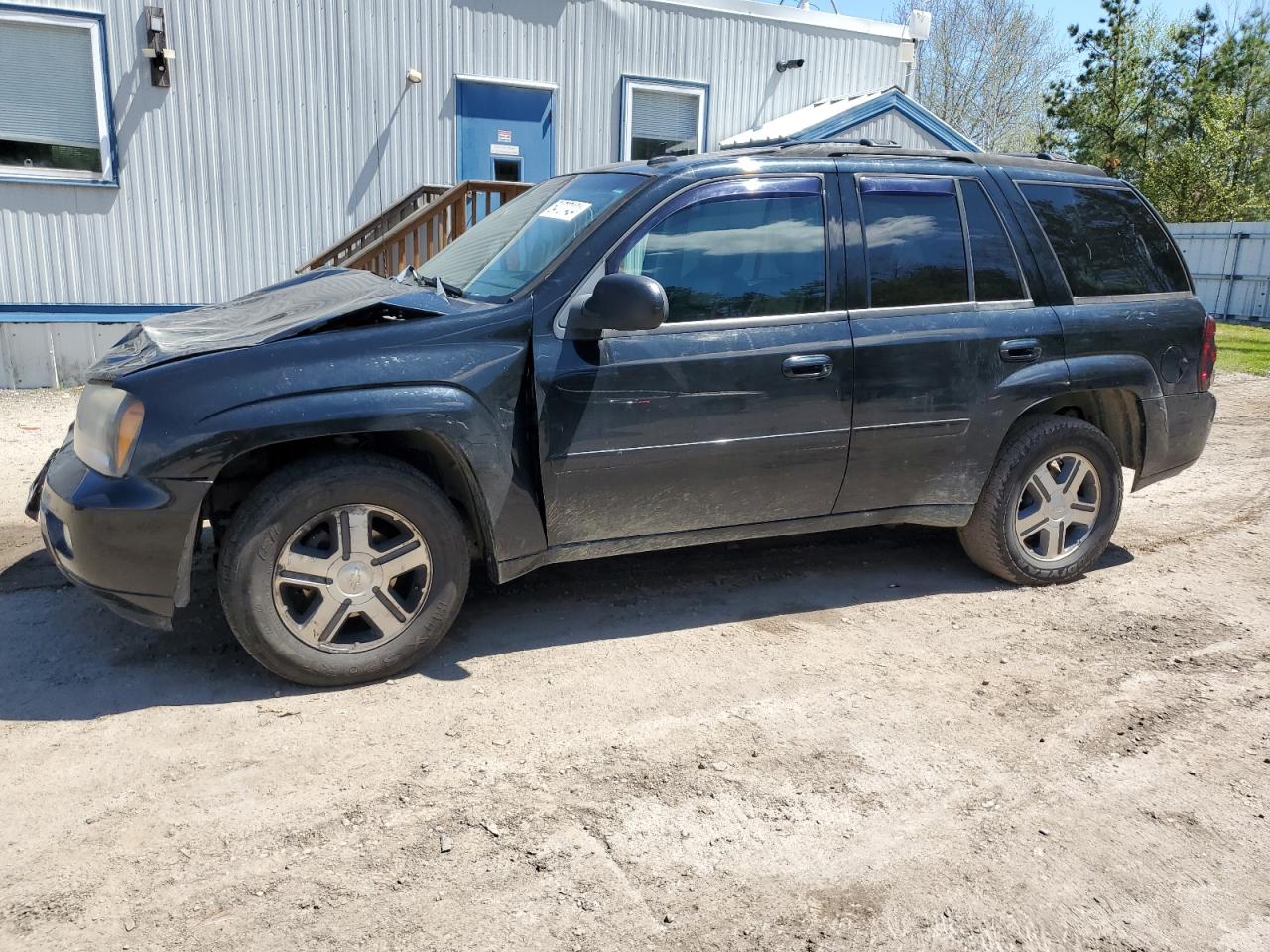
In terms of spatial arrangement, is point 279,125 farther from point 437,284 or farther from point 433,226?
point 437,284

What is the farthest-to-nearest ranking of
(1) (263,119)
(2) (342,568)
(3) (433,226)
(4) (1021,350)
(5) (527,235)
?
1. (1) (263,119)
2. (3) (433,226)
3. (4) (1021,350)
4. (5) (527,235)
5. (2) (342,568)

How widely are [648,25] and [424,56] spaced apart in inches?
109

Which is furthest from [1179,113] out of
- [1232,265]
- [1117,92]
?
[1232,265]

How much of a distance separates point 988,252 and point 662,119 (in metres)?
8.46

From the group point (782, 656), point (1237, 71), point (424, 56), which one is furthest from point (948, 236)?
point (1237, 71)

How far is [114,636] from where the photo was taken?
13.3ft

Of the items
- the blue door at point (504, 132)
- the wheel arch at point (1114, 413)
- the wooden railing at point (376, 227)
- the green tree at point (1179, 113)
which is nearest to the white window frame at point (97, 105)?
the wooden railing at point (376, 227)

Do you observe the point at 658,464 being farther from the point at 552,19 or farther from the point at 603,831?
the point at 552,19

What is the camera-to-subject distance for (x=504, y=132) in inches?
444

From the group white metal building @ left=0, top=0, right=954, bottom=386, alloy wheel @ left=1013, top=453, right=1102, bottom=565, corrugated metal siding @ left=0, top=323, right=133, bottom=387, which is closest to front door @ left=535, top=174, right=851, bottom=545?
alloy wheel @ left=1013, top=453, right=1102, bottom=565

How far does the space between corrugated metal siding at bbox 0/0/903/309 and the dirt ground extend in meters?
6.01

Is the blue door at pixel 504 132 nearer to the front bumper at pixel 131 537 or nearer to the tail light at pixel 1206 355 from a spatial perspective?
the tail light at pixel 1206 355

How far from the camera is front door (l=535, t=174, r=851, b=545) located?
150 inches

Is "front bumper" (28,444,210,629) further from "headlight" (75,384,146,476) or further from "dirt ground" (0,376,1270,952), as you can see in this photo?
"dirt ground" (0,376,1270,952)
